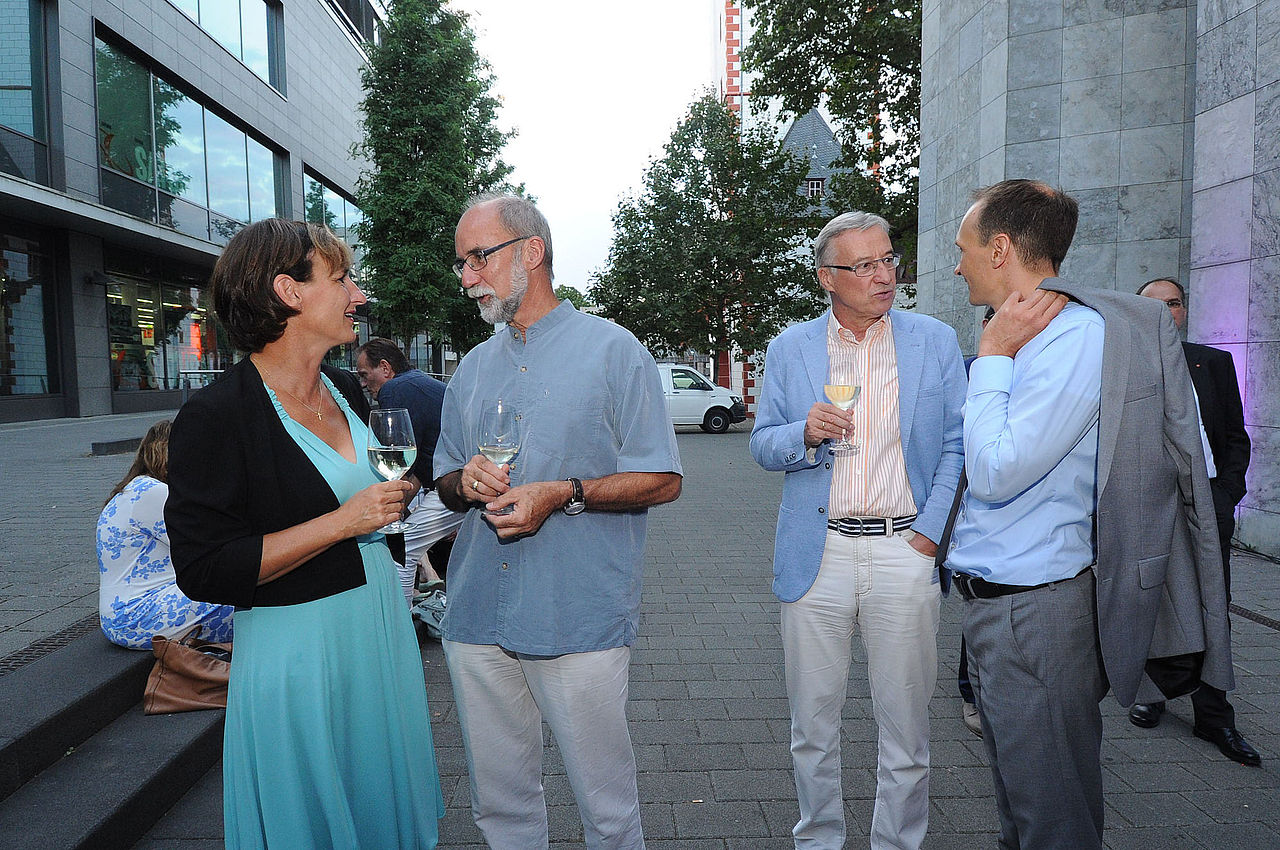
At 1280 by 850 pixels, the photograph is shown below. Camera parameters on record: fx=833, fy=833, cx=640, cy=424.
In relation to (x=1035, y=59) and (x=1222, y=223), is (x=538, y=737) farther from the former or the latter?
(x=1035, y=59)

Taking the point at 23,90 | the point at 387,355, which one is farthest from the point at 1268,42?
the point at 23,90

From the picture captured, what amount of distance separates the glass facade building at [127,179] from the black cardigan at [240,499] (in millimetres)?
16410

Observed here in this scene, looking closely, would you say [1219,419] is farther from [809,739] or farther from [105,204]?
[105,204]

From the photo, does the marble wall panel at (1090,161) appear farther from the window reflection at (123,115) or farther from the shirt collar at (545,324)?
the window reflection at (123,115)

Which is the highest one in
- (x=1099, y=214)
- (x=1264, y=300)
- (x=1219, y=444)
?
(x=1099, y=214)

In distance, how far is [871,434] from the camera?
290cm

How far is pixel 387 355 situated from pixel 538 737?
506 cm

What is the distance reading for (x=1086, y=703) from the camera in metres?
2.09

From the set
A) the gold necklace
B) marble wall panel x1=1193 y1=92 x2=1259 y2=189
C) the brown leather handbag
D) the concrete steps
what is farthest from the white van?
the gold necklace

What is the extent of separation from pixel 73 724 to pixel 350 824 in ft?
6.68

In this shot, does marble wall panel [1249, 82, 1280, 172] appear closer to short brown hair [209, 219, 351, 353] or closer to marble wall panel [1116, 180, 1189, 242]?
marble wall panel [1116, 180, 1189, 242]

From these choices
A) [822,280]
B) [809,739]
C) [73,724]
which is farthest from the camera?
[73,724]

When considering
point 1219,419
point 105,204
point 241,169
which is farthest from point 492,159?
point 1219,419

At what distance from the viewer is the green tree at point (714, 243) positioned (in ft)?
90.0
